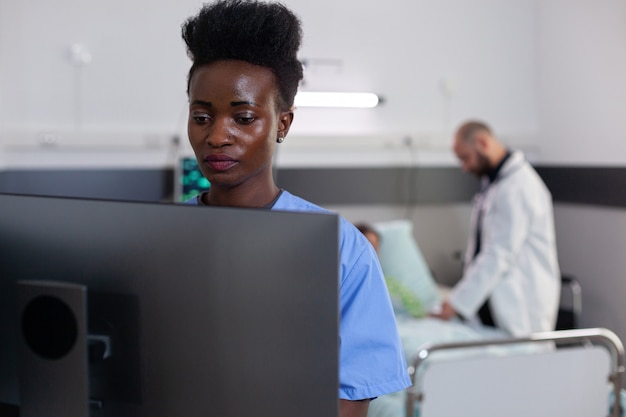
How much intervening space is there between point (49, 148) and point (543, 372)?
2.47 metres

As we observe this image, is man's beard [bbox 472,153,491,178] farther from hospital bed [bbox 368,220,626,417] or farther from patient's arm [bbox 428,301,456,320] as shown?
hospital bed [bbox 368,220,626,417]

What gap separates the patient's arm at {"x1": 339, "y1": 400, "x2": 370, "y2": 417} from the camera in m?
0.98

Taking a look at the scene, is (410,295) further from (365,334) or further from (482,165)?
(365,334)

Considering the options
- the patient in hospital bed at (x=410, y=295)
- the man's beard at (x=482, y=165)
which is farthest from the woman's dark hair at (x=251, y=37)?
the man's beard at (x=482, y=165)

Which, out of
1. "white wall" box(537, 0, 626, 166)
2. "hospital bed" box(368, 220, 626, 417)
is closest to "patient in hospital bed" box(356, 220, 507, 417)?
"hospital bed" box(368, 220, 626, 417)

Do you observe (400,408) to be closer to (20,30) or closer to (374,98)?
(374,98)

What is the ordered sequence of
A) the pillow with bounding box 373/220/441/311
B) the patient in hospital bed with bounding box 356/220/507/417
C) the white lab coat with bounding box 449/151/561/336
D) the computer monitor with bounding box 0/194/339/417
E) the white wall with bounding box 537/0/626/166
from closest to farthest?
the computer monitor with bounding box 0/194/339/417 < the patient in hospital bed with bounding box 356/220/507/417 < the white lab coat with bounding box 449/151/561/336 < the white wall with bounding box 537/0/626/166 < the pillow with bounding box 373/220/441/311

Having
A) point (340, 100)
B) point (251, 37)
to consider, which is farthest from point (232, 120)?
point (340, 100)

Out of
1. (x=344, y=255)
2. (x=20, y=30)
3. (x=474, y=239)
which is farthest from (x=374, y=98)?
(x=344, y=255)

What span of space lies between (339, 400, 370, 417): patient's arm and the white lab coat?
2.52m

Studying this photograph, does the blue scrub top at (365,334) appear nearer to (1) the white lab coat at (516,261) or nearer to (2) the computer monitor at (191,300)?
(2) the computer monitor at (191,300)

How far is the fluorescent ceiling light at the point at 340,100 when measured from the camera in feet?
13.6

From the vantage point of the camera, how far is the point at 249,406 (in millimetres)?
834

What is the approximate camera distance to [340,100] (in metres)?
4.19
